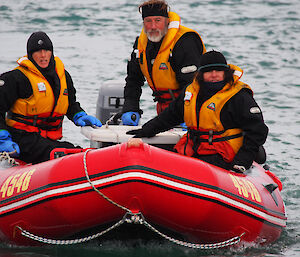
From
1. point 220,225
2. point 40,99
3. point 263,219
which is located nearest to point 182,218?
point 220,225

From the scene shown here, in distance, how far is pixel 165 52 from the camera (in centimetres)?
520

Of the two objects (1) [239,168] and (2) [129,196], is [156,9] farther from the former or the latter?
(2) [129,196]

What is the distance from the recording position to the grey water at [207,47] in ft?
15.1

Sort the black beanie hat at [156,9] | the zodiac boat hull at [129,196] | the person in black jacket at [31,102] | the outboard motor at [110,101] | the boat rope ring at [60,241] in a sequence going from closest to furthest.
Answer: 1. the zodiac boat hull at [129,196]
2. the boat rope ring at [60,241]
3. the person in black jacket at [31,102]
4. the black beanie hat at [156,9]
5. the outboard motor at [110,101]

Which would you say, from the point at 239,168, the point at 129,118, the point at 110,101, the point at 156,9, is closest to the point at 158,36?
the point at 156,9

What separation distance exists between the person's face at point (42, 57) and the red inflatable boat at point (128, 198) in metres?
0.91

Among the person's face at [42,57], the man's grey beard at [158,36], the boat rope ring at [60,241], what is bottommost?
the boat rope ring at [60,241]

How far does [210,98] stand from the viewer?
Result: 4.42 m

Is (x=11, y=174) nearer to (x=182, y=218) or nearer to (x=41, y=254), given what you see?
(x=41, y=254)

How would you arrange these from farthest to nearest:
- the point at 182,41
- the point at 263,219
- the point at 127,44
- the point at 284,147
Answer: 1. the point at 127,44
2. the point at 284,147
3. the point at 182,41
4. the point at 263,219

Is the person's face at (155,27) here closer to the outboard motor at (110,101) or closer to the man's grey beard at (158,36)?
the man's grey beard at (158,36)

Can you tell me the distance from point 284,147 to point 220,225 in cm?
410

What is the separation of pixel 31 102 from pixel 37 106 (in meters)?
0.06

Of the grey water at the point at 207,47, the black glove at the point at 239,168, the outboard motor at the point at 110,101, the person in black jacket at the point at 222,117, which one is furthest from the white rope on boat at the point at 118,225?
the outboard motor at the point at 110,101
